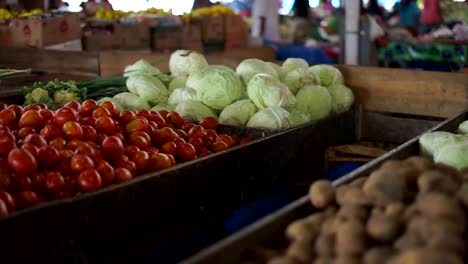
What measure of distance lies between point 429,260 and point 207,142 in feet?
6.32

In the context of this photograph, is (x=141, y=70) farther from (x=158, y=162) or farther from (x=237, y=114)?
(x=158, y=162)

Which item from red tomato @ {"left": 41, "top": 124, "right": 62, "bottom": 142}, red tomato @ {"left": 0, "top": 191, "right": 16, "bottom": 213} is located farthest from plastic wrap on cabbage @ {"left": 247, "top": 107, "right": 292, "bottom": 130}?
red tomato @ {"left": 0, "top": 191, "right": 16, "bottom": 213}

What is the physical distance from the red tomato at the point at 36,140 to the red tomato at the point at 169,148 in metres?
0.58

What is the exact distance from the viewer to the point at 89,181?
238 cm

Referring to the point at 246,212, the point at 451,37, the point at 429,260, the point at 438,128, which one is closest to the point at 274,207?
the point at 246,212

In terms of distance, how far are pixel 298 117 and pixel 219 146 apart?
2.72 ft

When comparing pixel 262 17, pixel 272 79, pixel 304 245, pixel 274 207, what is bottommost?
pixel 274 207

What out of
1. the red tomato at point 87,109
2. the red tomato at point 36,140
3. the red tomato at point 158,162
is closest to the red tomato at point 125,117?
the red tomato at point 87,109

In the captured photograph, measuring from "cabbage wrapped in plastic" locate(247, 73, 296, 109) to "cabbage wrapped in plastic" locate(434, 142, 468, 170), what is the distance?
1.30m

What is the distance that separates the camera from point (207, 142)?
3180 mm

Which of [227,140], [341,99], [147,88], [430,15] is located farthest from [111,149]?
[430,15]

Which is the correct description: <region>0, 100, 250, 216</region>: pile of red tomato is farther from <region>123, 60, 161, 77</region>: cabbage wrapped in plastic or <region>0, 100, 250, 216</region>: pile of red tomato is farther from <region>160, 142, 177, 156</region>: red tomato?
<region>123, 60, 161, 77</region>: cabbage wrapped in plastic

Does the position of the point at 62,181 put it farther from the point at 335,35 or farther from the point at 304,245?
the point at 335,35

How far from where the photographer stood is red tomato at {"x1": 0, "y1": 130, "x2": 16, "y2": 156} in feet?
8.07
